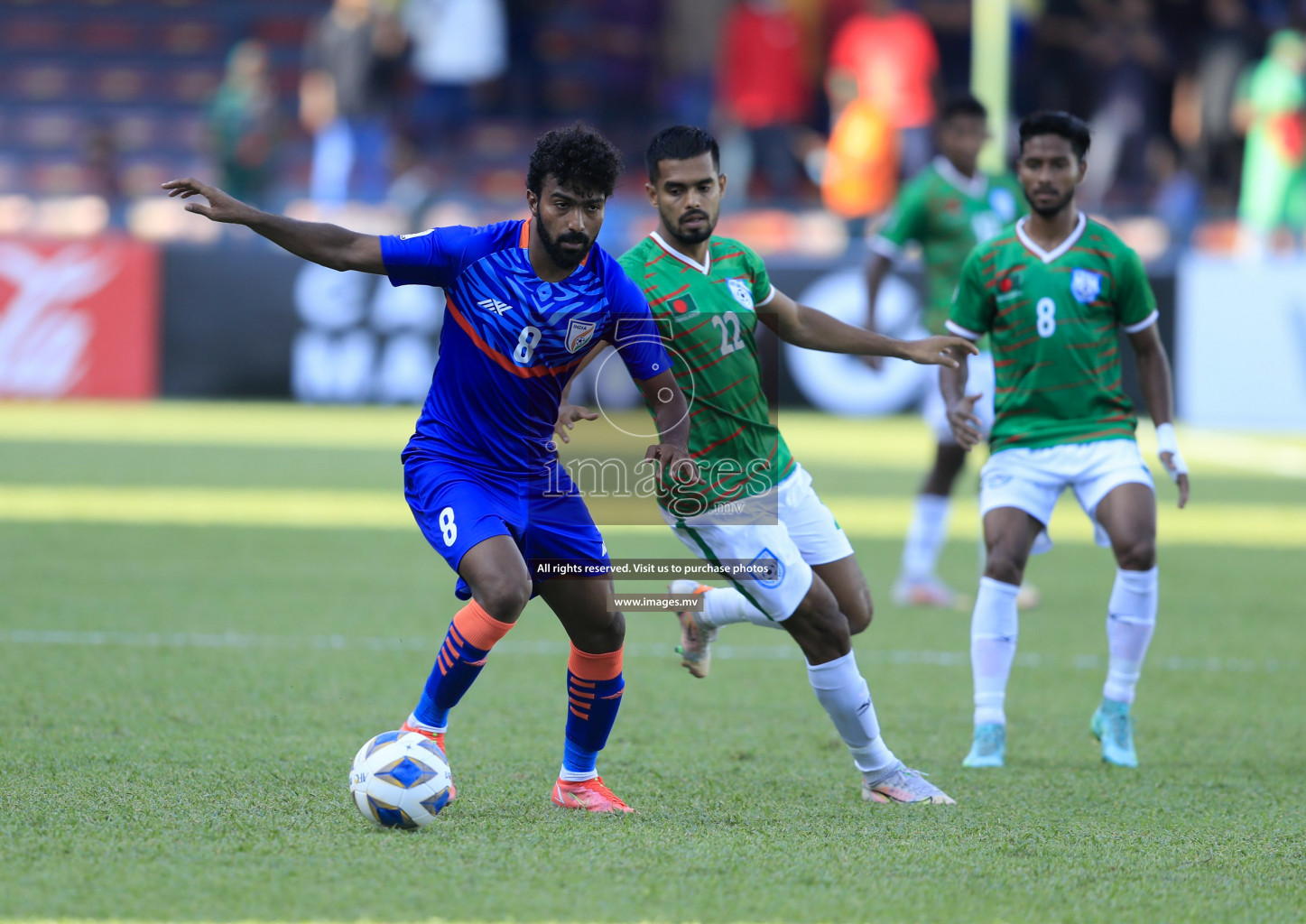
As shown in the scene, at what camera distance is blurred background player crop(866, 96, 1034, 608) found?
8.04 meters

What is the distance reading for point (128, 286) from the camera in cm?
1630

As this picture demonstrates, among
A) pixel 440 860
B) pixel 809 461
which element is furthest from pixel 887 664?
pixel 809 461

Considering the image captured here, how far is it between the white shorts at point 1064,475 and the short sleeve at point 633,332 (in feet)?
5.08

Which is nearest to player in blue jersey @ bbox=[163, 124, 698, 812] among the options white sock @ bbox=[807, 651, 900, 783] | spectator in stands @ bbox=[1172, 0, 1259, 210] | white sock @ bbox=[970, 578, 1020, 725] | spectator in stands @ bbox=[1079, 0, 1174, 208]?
white sock @ bbox=[807, 651, 900, 783]

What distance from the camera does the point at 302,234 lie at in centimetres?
423

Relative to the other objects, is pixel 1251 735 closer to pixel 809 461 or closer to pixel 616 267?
pixel 616 267

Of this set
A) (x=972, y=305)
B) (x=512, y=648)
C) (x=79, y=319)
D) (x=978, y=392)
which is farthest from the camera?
(x=79, y=319)

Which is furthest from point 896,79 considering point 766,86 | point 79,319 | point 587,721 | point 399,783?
point 399,783

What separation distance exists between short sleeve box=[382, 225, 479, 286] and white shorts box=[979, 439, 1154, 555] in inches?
82.4

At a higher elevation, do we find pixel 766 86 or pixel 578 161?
pixel 766 86

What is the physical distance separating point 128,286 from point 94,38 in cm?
750

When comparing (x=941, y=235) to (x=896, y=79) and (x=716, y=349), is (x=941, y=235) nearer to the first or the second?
(x=716, y=349)

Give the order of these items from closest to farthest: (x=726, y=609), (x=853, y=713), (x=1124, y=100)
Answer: (x=853, y=713), (x=726, y=609), (x=1124, y=100)

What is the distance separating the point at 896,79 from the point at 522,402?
13.4m
